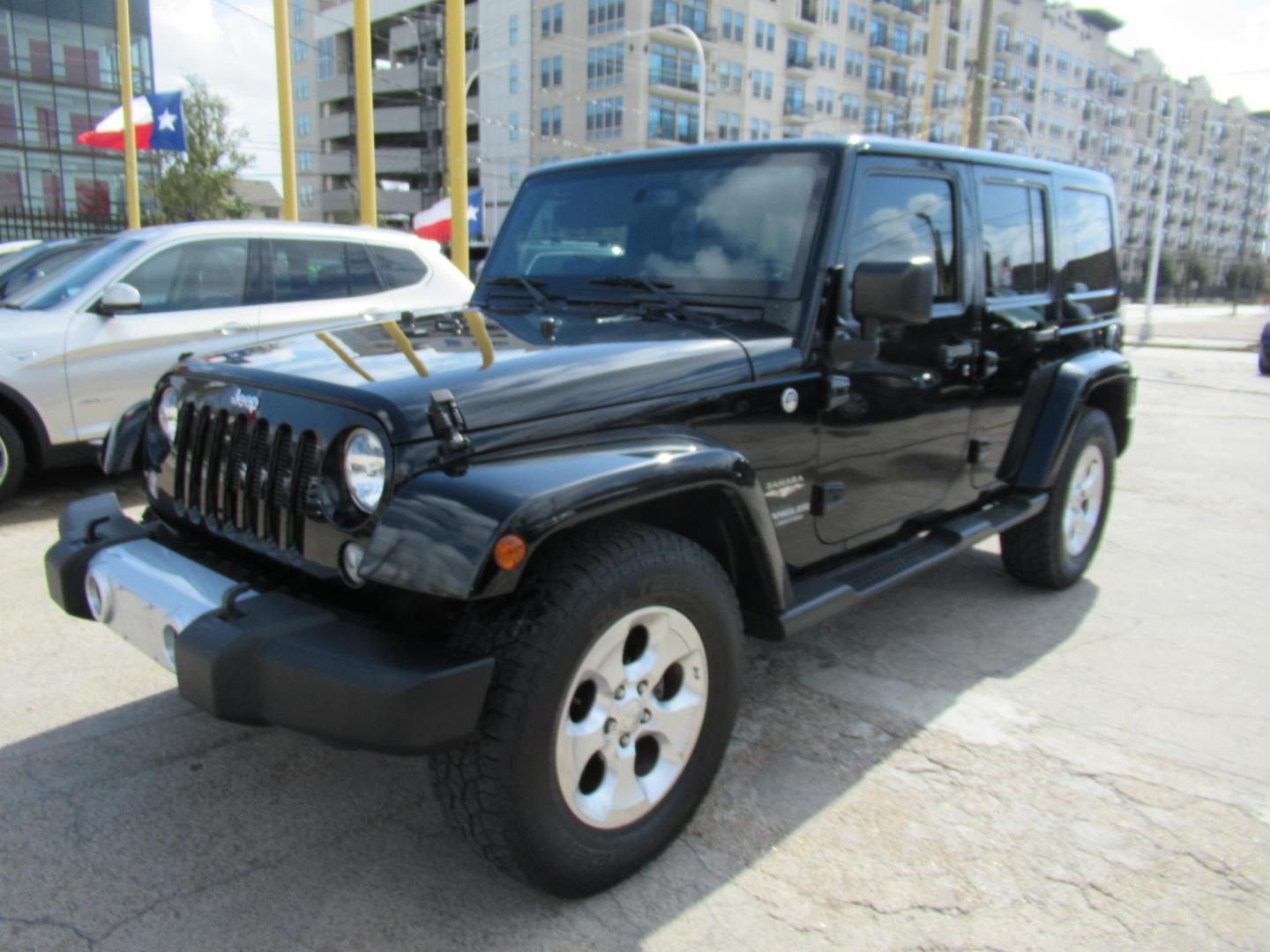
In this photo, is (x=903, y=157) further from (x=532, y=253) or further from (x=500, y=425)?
(x=500, y=425)

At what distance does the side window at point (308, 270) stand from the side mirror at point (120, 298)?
1036mm

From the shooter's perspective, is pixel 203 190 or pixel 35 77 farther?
pixel 35 77

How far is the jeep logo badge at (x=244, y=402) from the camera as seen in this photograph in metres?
2.46

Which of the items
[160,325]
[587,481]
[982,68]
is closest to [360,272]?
[160,325]

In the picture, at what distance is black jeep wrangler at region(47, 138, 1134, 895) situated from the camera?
204 cm

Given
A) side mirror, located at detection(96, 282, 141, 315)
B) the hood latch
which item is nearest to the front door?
the hood latch

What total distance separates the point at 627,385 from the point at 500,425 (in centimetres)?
43

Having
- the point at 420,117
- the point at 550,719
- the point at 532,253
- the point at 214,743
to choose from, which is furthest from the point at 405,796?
the point at 420,117

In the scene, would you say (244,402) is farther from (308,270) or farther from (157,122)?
(157,122)

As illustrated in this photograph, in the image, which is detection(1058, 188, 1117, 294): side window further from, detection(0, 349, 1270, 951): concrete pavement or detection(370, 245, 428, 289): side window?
detection(370, 245, 428, 289): side window

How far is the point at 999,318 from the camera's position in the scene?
397 cm

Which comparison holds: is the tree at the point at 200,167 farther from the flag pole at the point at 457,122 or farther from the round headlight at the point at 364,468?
the round headlight at the point at 364,468

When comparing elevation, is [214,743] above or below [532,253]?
below

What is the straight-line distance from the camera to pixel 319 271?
686 centimetres
